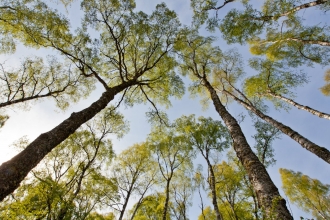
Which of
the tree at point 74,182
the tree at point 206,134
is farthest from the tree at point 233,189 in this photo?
the tree at point 74,182

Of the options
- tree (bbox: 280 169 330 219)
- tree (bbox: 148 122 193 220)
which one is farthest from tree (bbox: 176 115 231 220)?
tree (bbox: 280 169 330 219)

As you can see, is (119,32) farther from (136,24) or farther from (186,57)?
(186,57)

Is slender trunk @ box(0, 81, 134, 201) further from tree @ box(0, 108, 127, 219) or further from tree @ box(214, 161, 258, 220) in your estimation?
tree @ box(214, 161, 258, 220)

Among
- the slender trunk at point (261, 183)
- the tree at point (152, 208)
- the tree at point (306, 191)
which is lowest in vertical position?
the slender trunk at point (261, 183)

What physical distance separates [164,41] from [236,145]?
8.67m

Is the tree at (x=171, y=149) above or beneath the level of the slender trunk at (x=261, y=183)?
above

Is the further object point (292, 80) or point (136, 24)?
point (292, 80)

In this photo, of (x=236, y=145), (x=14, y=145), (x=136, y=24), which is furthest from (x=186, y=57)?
(x=14, y=145)

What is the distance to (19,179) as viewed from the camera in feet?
11.3

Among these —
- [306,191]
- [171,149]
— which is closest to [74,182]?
[171,149]

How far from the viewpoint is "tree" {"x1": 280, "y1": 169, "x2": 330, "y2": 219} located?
1758 centimetres

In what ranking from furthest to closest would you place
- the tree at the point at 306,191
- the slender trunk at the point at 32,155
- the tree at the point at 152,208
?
the tree at the point at 306,191 → the tree at the point at 152,208 → the slender trunk at the point at 32,155

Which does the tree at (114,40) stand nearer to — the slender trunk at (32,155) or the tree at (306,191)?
the slender trunk at (32,155)

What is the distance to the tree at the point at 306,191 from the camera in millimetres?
17578
